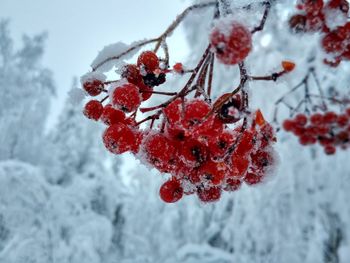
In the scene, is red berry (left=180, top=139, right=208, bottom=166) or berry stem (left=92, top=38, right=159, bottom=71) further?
berry stem (left=92, top=38, right=159, bottom=71)

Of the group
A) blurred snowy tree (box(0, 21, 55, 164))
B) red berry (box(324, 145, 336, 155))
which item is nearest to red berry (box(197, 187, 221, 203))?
red berry (box(324, 145, 336, 155))

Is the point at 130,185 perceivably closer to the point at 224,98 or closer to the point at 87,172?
the point at 87,172

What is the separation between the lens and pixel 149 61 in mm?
867

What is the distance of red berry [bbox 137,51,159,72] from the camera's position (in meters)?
0.87

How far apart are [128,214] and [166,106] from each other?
6.11 metres

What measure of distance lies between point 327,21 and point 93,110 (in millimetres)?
612

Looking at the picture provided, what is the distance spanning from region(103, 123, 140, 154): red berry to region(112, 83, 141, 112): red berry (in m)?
0.06

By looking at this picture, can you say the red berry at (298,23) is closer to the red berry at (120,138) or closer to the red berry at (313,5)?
the red berry at (313,5)

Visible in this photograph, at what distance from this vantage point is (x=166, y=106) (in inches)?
33.5

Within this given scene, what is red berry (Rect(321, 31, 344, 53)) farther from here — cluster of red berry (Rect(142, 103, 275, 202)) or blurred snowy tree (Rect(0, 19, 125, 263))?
blurred snowy tree (Rect(0, 19, 125, 263))

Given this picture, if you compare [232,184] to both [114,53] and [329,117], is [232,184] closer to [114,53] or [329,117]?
[114,53]

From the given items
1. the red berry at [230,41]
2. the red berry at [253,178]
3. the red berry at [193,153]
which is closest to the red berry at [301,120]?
the red berry at [253,178]

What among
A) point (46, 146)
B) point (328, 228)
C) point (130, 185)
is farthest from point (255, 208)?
point (46, 146)

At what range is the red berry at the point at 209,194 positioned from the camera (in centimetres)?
96
